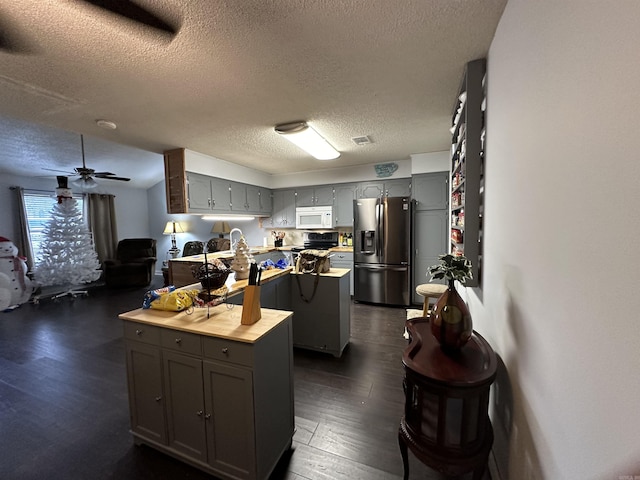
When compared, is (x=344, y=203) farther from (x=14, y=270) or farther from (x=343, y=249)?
(x=14, y=270)

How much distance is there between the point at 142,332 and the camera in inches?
59.8

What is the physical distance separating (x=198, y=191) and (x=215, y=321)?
9.13 feet

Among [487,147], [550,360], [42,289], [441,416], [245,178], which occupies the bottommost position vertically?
[42,289]

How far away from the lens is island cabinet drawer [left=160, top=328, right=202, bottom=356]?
1.38 meters

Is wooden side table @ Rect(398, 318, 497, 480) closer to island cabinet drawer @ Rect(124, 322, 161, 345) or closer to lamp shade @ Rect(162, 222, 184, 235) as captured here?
island cabinet drawer @ Rect(124, 322, 161, 345)

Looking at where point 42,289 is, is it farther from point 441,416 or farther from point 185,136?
point 441,416

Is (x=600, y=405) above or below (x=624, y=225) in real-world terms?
below

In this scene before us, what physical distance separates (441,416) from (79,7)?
2.45m

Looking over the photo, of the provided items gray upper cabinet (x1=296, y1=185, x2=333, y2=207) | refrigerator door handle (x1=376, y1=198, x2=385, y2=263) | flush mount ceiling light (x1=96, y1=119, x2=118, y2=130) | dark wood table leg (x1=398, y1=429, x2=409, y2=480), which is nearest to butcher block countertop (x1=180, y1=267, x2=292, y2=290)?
dark wood table leg (x1=398, y1=429, x2=409, y2=480)

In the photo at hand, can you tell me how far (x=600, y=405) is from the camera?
0.57 meters

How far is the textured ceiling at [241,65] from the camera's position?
1.22 m

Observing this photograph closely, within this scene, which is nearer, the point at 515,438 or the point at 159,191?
the point at 515,438

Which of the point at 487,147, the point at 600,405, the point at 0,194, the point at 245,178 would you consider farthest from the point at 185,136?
the point at 0,194

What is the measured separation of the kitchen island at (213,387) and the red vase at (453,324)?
2.90 ft
